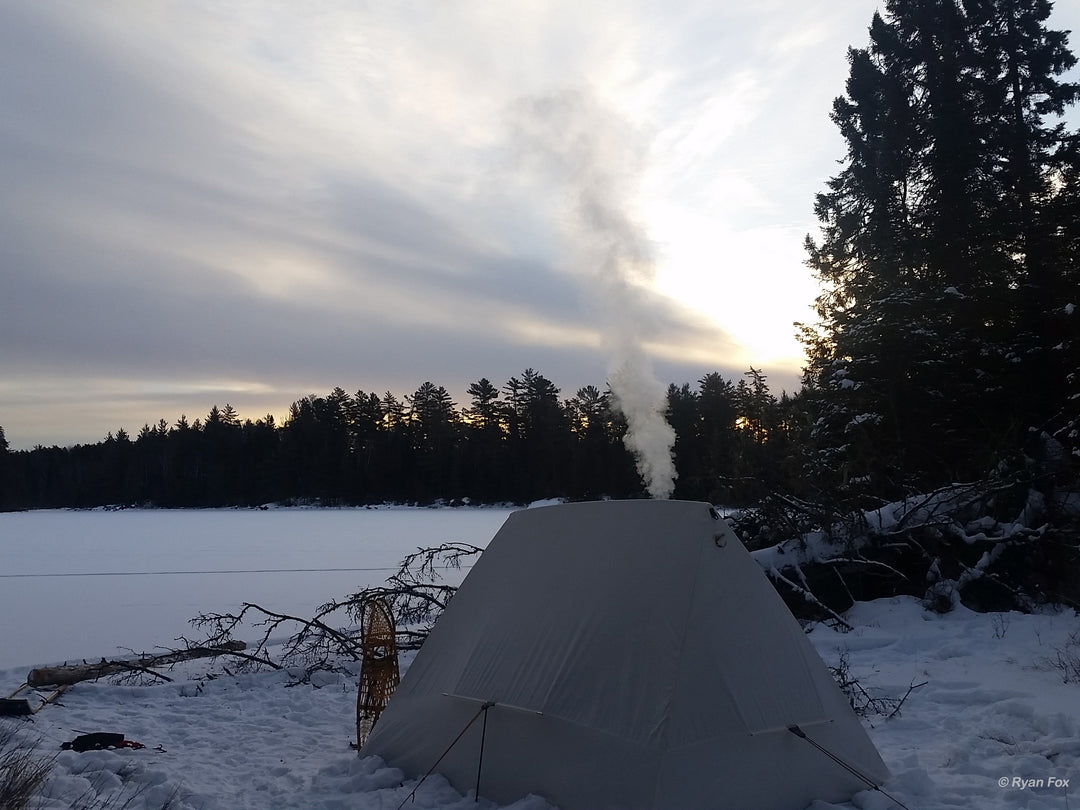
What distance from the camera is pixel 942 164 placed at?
20.2 metres

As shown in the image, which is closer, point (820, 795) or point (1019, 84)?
point (820, 795)

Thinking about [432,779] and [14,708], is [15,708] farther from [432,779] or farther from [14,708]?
[432,779]

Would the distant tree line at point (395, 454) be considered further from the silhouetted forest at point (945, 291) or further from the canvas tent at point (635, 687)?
the canvas tent at point (635, 687)

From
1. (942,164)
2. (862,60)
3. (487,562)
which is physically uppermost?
(862,60)

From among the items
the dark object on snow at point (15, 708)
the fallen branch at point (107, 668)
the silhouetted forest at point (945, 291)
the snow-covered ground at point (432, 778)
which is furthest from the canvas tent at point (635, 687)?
the silhouetted forest at point (945, 291)

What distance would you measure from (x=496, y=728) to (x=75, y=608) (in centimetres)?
1444

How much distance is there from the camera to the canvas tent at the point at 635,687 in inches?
197

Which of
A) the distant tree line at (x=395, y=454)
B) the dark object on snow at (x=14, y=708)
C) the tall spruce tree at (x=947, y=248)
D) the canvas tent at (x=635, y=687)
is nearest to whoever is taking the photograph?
the canvas tent at (x=635, y=687)

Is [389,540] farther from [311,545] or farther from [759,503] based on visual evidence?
[759,503]

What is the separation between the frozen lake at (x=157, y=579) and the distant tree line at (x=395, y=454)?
17637mm

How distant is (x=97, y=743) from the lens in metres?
6.75

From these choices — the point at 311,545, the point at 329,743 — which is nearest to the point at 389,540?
the point at 311,545

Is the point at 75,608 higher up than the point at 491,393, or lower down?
lower down

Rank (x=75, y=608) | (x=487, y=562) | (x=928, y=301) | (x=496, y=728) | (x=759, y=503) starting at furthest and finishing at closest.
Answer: (x=928, y=301), (x=75, y=608), (x=759, y=503), (x=487, y=562), (x=496, y=728)
